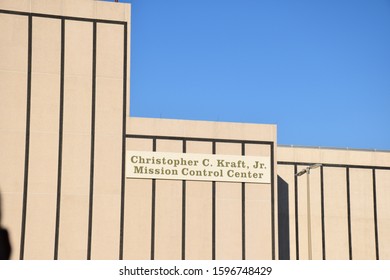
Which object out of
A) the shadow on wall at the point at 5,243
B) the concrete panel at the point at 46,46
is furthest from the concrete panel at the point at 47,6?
the shadow on wall at the point at 5,243

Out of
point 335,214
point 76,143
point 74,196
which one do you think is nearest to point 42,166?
point 76,143

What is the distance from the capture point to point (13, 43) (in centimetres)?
3700

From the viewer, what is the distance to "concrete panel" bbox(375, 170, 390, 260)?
44.6 metres

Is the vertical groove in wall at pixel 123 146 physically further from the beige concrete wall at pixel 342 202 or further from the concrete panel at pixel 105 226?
the beige concrete wall at pixel 342 202

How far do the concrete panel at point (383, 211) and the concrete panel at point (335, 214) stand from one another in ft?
8.03

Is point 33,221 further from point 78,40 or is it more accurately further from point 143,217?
point 78,40

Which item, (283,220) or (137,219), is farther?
(283,220)

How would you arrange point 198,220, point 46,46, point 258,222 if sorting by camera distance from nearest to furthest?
point 46,46
point 198,220
point 258,222

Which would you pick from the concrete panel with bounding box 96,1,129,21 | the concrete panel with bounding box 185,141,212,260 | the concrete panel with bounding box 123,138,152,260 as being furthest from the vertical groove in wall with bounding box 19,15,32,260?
the concrete panel with bounding box 185,141,212,260

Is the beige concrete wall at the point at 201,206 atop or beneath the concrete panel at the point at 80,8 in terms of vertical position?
beneath

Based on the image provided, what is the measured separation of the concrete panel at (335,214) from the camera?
43.8 m

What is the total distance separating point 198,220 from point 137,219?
346 centimetres

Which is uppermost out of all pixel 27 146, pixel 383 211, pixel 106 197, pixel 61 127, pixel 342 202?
pixel 61 127

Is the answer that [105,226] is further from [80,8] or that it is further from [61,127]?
[80,8]
